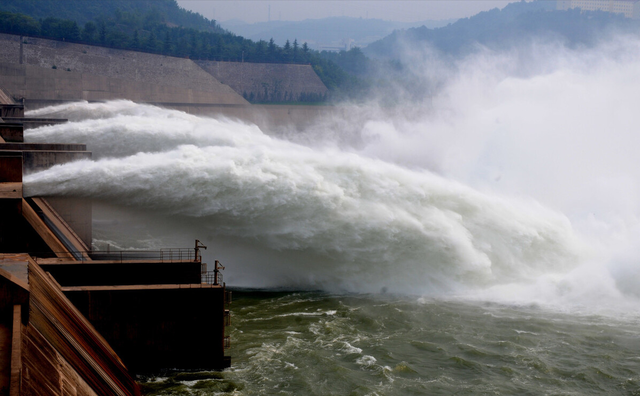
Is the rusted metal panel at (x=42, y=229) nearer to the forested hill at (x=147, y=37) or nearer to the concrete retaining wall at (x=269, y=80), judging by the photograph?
the forested hill at (x=147, y=37)

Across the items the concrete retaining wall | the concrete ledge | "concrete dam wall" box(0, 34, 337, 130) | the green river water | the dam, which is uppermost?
the concrete retaining wall

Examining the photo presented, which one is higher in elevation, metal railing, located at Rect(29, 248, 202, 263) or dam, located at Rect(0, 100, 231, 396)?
metal railing, located at Rect(29, 248, 202, 263)

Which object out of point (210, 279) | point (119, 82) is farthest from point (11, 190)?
point (119, 82)

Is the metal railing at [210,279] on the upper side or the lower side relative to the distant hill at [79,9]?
lower

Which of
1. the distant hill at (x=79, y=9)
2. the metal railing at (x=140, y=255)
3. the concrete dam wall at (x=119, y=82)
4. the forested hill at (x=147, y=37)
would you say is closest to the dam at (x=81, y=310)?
the metal railing at (x=140, y=255)

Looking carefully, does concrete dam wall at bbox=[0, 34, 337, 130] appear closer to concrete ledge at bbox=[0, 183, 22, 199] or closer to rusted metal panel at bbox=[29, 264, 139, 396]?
concrete ledge at bbox=[0, 183, 22, 199]

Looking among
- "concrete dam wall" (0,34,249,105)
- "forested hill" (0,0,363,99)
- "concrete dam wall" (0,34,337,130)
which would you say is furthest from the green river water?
"forested hill" (0,0,363,99)

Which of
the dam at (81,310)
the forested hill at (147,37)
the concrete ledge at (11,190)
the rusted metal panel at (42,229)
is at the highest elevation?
the forested hill at (147,37)

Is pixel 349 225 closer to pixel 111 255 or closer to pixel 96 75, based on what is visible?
pixel 111 255

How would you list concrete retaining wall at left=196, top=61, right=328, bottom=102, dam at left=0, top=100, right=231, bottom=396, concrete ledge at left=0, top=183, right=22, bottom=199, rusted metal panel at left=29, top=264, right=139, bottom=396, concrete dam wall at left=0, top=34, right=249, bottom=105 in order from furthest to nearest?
concrete retaining wall at left=196, top=61, right=328, bottom=102 < concrete dam wall at left=0, top=34, right=249, bottom=105 < concrete ledge at left=0, top=183, right=22, bottom=199 < rusted metal panel at left=29, top=264, right=139, bottom=396 < dam at left=0, top=100, right=231, bottom=396
